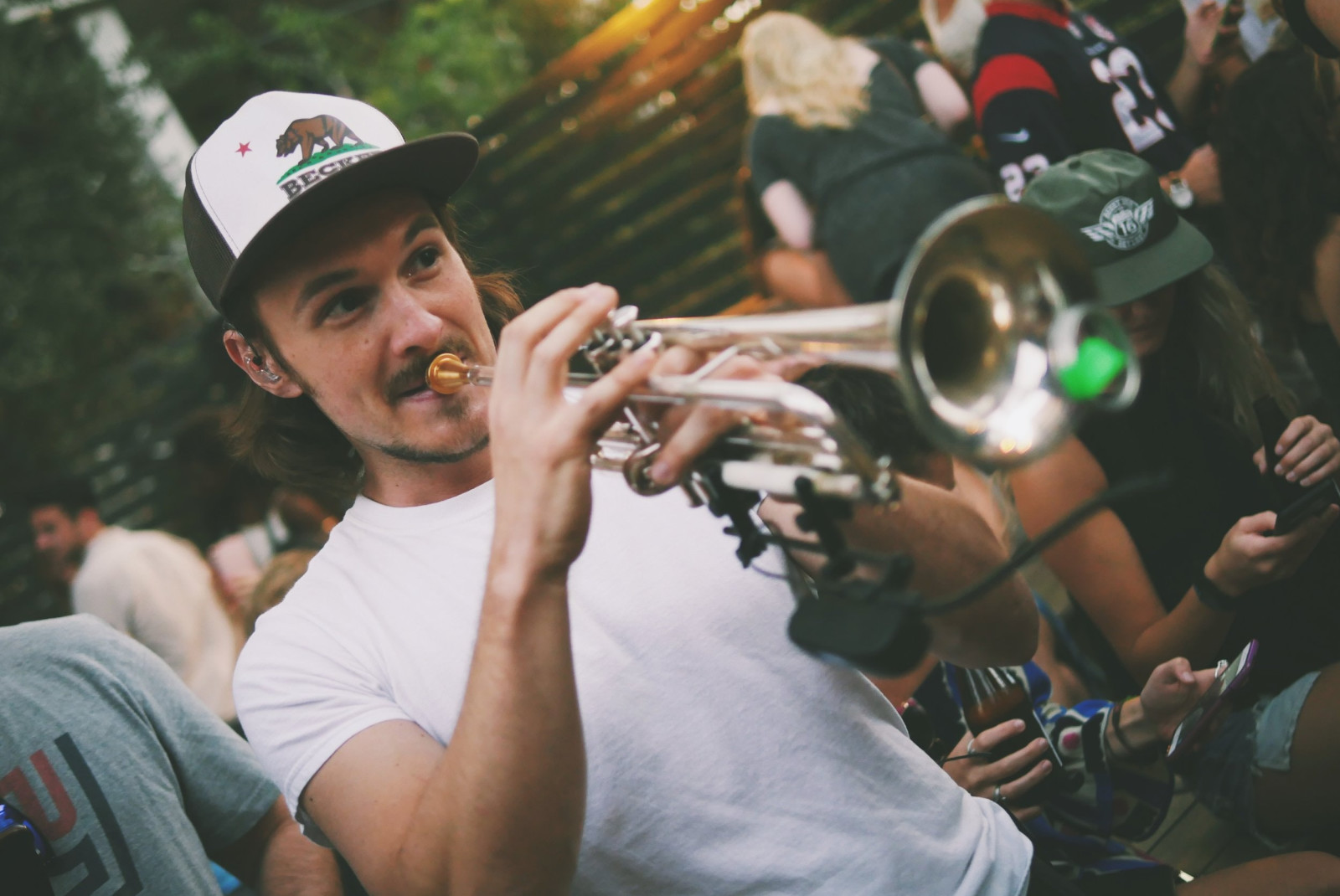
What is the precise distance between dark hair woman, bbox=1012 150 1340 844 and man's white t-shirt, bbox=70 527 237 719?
12.0 feet

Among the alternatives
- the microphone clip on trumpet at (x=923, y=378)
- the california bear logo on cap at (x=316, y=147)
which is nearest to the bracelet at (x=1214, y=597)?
the microphone clip on trumpet at (x=923, y=378)

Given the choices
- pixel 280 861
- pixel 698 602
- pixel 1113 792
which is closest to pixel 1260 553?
pixel 1113 792

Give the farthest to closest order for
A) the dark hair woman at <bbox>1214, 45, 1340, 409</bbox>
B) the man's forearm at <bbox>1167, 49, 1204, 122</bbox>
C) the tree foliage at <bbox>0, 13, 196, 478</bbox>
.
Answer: the tree foliage at <bbox>0, 13, 196, 478</bbox> < the man's forearm at <bbox>1167, 49, 1204, 122</bbox> < the dark hair woman at <bbox>1214, 45, 1340, 409</bbox>

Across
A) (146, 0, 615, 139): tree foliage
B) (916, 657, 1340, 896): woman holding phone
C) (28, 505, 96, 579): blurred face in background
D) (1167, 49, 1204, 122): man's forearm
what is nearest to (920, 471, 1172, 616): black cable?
(916, 657, 1340, 896): woman holding phone

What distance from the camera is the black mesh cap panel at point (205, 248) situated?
188cm

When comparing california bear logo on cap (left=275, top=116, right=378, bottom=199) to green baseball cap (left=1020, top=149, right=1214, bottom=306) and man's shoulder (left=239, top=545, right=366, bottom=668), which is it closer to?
man's shoulder (left=239, top=545, right=366, bottom=668)

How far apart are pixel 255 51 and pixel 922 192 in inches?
330

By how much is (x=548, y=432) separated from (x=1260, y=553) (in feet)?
5.54

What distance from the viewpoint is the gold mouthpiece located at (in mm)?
1847

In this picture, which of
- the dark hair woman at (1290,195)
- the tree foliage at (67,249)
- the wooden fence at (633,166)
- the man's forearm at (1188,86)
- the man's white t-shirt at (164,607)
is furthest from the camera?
the tree foliage at (67,249)

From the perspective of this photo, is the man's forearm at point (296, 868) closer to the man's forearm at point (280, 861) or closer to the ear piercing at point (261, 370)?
the man's forearm at point (280, 861)

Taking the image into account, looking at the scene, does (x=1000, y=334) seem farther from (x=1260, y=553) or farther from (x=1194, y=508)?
(x=1194, y=508)

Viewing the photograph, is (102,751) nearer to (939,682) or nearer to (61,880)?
(61,880)

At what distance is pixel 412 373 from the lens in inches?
74.1
